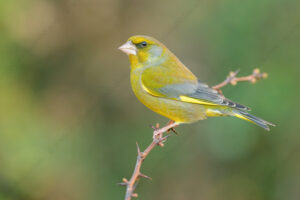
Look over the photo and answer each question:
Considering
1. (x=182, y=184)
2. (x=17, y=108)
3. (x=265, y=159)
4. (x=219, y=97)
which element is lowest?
(x=182, y=184)

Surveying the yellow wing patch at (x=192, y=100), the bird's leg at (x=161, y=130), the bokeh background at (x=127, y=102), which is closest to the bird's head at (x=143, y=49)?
the yellow wing patch at (x=192, y=100)

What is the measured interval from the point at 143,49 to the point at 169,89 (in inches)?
17.9

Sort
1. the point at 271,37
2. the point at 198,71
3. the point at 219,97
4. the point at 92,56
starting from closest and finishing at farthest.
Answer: the point at 219,97
the point at 271,37
the point at 198,71
the point at 92,56

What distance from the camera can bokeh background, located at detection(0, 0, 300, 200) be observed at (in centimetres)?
540

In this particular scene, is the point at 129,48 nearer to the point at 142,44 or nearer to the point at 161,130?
the point at 142,44

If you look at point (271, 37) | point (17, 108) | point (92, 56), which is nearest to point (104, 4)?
point (92, 56)

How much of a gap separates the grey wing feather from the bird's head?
34 centimetres

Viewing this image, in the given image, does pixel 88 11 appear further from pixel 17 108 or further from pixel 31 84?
pixel 17 108

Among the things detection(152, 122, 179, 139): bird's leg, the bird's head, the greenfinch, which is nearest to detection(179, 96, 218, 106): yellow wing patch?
the greenfinch

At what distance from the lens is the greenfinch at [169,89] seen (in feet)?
13.4

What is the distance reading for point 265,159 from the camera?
5445 mm

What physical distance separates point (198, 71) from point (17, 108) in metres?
2.51

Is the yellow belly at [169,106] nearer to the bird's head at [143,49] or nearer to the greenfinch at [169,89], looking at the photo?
the greenfinch at [169,89]

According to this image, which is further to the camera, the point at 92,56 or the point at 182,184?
the point at 92,56
